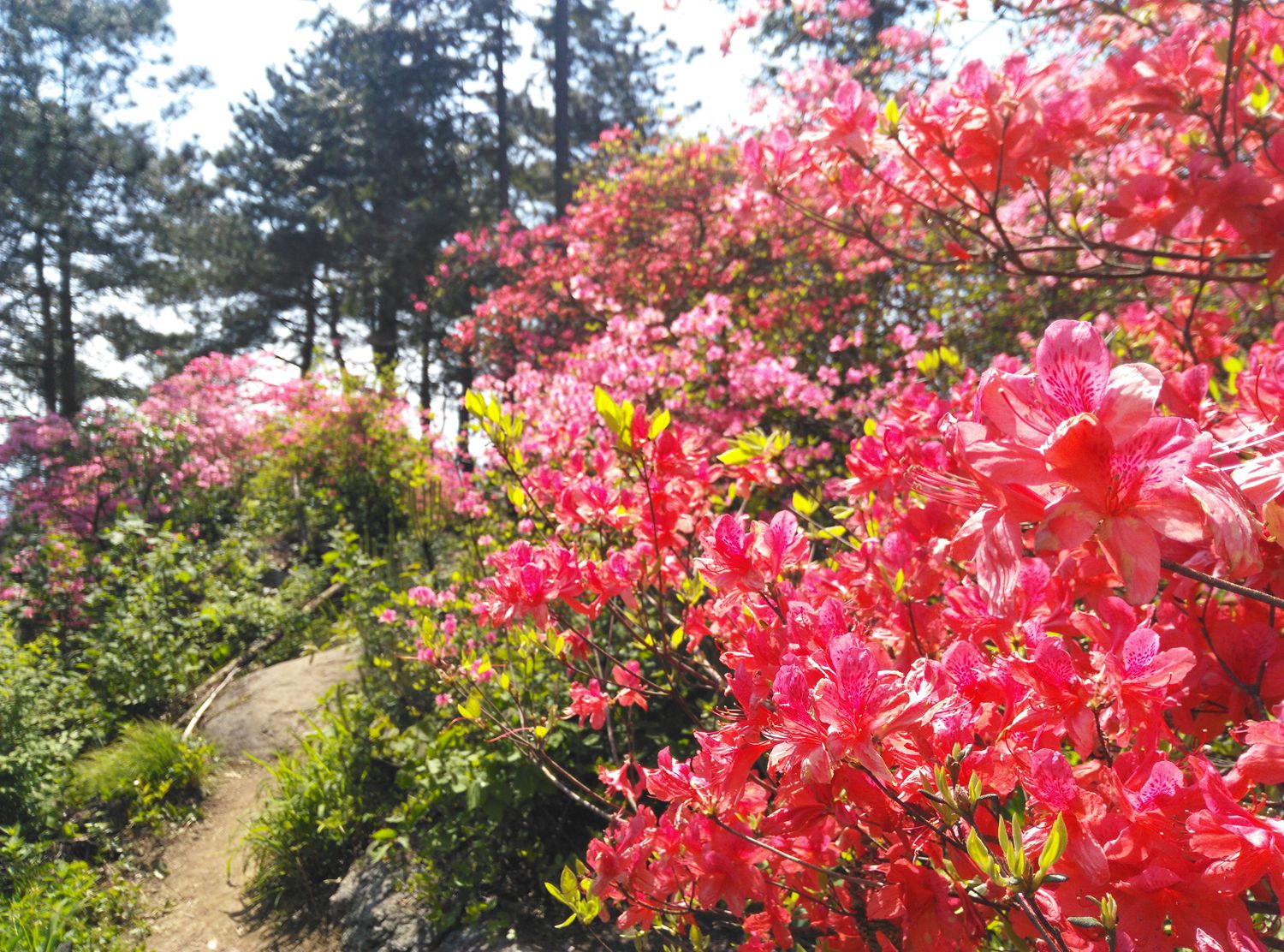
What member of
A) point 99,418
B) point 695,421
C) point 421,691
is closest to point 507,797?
point 421,691

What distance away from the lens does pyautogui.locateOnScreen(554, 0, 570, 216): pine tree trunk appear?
1066 cm

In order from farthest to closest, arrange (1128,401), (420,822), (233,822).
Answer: (233,822)
(420,822)
(1128,401)

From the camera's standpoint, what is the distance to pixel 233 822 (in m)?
3.54

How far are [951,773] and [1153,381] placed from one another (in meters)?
0.41

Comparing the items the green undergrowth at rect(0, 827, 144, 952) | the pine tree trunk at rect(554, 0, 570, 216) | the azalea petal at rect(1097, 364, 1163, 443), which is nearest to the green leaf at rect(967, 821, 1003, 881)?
the azalea petal at rect(1097, 364, 1163, 443)

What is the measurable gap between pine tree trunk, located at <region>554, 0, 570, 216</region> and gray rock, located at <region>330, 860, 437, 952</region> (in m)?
9.50

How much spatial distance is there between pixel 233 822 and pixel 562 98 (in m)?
10.8

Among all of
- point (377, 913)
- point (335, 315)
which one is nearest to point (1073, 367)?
point (377, 913)

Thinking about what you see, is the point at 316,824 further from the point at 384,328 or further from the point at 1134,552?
the point at 384,328

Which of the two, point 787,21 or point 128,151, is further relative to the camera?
point 128,151

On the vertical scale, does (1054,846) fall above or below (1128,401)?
below

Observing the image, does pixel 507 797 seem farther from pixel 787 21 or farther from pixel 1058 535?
pixel 787 21

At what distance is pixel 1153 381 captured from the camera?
52 centimetres

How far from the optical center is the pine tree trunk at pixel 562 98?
420 inches
